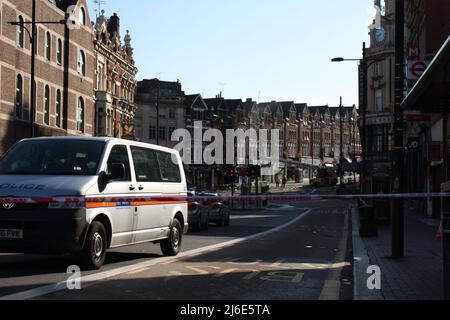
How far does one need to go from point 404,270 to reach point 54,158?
6146mm

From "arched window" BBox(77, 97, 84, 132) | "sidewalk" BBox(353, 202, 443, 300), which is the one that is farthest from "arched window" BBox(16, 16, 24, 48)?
"sidewalk" BBox(353, 202, 443, 300)

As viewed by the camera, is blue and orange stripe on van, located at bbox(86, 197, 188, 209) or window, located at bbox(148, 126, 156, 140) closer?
blue and orange stripe on van, located at bbox(86, 197, 188, 209)

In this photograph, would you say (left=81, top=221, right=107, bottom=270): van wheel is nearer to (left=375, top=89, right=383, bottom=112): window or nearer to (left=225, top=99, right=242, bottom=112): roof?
(left=375, top=89, right=383, bottom=112): window

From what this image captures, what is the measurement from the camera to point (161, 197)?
12234 millimetres

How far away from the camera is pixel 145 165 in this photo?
38.8 ft

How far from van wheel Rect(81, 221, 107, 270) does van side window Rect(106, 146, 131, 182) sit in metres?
1.04

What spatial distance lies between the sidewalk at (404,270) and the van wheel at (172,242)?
11.9ft

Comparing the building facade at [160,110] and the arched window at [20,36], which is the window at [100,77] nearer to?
the arched window at [20,36]

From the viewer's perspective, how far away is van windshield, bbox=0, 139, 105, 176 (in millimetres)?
10109

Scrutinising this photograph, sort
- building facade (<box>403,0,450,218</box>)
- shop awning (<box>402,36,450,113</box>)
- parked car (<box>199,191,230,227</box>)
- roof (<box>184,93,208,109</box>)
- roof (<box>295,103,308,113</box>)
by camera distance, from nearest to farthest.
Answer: shop awning (<box>402,36,450,113</box>) < building facade (<box>403,0,450,218</box>) < parked car (<box>199,191,230,227</box>) < roof (<box>184,93,208,109</box>) < roof (<box>295,103,308,113</box>)

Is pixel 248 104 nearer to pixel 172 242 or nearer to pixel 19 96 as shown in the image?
pixel 19 96

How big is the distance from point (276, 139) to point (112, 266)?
115m

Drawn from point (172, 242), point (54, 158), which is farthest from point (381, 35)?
point (54, 158)
